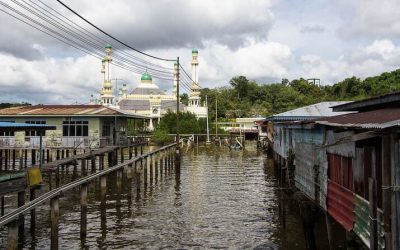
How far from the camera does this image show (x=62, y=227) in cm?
1766

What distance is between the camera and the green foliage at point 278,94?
73.5 metres

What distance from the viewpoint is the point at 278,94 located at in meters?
98.0

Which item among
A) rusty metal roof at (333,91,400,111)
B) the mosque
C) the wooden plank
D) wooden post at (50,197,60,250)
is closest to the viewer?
rusty metal roof at (333,91,400,111)

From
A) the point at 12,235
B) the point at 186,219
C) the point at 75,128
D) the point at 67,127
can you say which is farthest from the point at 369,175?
the point at 67,127

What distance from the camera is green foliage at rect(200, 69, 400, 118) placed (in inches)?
2894

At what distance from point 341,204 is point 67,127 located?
3302cm

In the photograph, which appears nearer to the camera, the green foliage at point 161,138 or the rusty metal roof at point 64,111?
the rusty metal roof at point 64,111

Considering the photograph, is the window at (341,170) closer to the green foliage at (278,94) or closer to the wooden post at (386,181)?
the wooden post at (386,181)

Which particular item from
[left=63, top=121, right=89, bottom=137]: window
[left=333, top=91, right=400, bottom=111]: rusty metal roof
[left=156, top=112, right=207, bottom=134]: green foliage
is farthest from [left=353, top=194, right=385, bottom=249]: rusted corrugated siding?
[left=156, top=112, right=207, bottom=134]: green foliage

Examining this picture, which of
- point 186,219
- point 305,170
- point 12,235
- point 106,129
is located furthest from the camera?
point 106,129

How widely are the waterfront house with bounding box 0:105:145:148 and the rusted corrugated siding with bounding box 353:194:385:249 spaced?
100 ft

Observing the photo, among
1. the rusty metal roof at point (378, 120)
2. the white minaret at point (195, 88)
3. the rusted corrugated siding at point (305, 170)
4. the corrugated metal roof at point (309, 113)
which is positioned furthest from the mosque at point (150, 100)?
the rusty metal roof at point (378, 120)

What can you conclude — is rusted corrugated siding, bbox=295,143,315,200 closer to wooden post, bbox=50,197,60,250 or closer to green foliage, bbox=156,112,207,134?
wooden post, bbox=50,197,60,250

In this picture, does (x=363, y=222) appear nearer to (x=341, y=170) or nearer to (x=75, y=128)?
(x=341, y=170)
